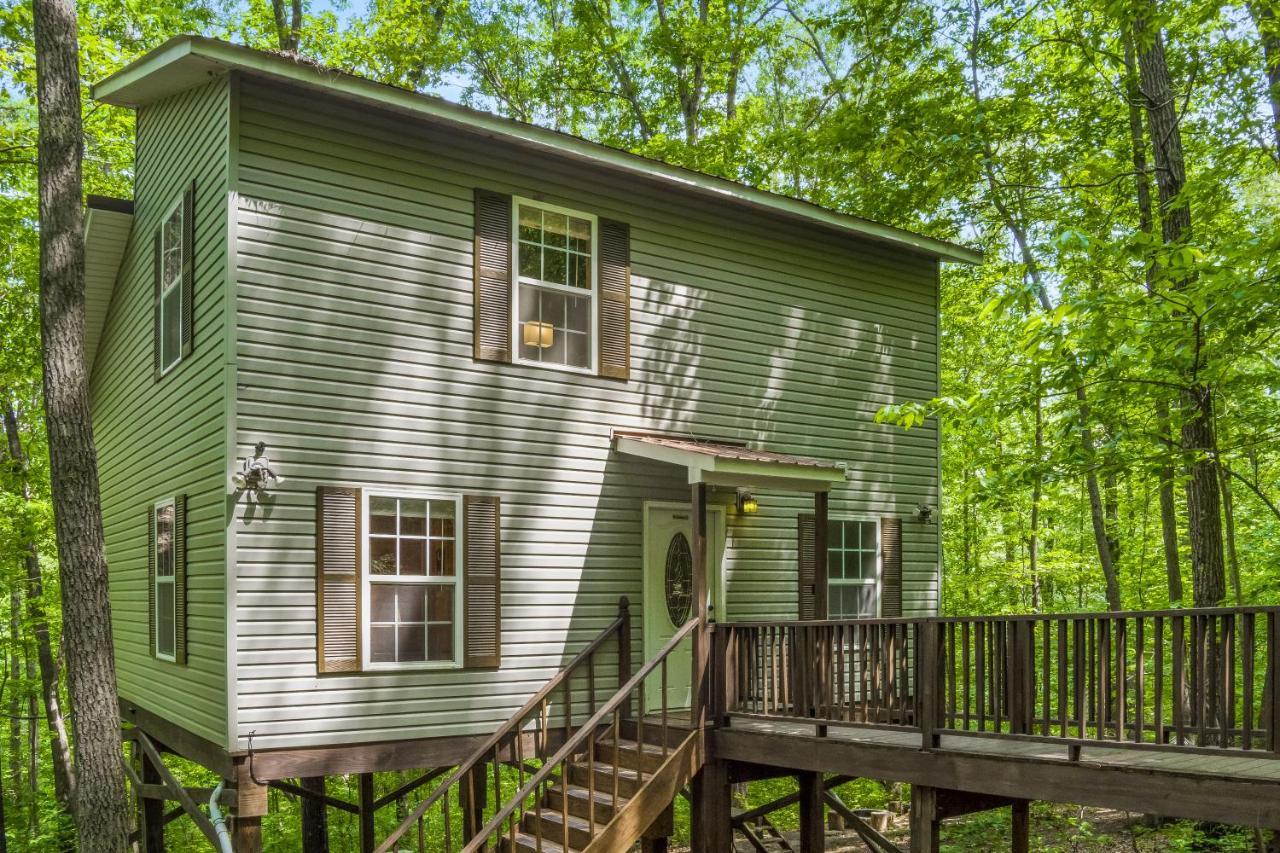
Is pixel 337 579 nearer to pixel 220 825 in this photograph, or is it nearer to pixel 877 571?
pixel 220 825

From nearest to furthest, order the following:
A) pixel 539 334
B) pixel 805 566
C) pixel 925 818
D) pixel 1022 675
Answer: pixel 1022 675 < pixel 925 818 < pixel 539 334 < pixel 805 566

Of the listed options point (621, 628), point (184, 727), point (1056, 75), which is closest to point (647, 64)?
point (1056, 75)

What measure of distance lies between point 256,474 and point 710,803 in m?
4.64

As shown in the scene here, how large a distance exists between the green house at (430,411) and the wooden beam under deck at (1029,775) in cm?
164

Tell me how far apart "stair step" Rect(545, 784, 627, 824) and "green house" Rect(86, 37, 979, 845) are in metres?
0.77

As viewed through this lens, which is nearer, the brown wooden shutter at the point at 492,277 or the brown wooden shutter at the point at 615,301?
the brown wooden shutter at the point at 492,277

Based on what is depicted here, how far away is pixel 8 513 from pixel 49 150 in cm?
1230

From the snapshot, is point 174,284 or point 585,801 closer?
point 585,801

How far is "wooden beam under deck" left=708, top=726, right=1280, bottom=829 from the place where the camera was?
18.2ft

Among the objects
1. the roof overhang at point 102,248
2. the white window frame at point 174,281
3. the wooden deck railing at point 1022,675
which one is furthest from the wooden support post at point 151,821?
the wooden deck railing at point 1022,675

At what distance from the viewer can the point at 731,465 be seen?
8516 millimetres

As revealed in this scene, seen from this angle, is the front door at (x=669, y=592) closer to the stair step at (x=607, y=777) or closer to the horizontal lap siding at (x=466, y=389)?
the horizontal lap siding at (x=466, y=389)

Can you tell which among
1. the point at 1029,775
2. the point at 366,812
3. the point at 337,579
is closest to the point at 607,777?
the point at 337,579

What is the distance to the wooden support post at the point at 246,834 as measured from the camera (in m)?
7.30
